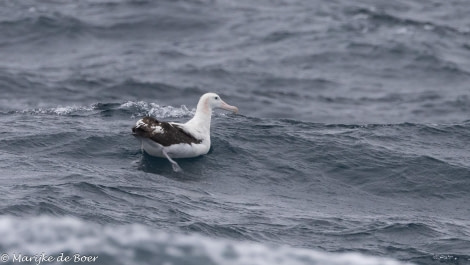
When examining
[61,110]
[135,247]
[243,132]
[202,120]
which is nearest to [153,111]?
[61,110]

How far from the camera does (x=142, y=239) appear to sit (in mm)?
13281

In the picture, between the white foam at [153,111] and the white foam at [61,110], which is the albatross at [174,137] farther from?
the white foam at [61,110]

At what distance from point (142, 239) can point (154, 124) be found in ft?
17.2

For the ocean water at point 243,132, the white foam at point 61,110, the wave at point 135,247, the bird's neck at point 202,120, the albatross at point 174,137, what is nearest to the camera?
the wave at point 135,247

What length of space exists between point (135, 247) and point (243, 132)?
846 cm

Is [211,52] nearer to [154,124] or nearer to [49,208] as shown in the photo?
[154,124]

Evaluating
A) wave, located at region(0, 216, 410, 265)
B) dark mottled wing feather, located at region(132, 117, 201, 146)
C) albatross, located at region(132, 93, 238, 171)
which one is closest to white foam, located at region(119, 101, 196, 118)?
albatross, located at region(132, 93, 238, 171)

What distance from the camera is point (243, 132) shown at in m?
21.1

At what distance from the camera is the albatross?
1808cm

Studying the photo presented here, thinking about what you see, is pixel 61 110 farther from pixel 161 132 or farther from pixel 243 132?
pixel 161 132

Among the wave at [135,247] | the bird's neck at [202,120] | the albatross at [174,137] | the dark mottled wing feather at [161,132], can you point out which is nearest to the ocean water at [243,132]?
the wave at [135,247]

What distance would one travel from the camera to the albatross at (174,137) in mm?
18078

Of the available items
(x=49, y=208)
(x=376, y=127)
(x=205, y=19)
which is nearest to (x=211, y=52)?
(x=205, y=19)

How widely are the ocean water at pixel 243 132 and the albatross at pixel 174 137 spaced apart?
0.25 metres
